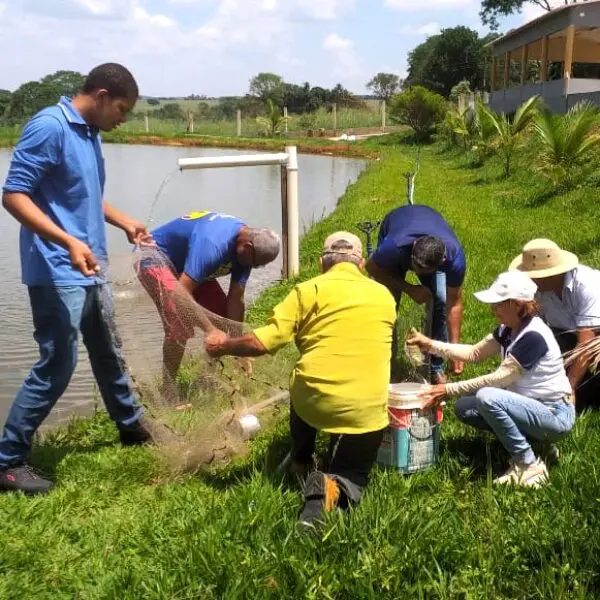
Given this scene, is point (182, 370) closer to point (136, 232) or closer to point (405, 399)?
point (136, 232)

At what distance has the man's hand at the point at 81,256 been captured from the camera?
11.6 feet

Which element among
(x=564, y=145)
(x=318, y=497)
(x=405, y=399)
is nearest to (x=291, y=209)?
(x=405, y=399)

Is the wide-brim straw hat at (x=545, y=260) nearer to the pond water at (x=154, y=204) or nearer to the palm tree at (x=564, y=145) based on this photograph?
the pond water at (x=154, y=204)

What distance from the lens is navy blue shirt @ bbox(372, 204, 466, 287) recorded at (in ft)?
16.3

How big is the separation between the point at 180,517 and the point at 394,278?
2.42 metres

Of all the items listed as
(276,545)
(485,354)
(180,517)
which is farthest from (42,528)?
(485,354)

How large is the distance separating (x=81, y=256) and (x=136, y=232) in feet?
2.91

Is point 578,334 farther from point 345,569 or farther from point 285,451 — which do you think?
point 345,569

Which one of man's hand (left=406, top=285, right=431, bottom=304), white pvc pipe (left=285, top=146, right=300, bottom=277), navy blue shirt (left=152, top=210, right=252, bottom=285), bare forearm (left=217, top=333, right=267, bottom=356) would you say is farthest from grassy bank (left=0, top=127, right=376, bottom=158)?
bare forearm (left=217, top=333, right=267, bottom=356)

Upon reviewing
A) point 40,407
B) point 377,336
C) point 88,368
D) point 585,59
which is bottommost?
point 88,368

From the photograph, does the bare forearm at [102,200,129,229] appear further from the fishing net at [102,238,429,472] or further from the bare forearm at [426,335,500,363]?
the bare forearm at [426,335,500,363]

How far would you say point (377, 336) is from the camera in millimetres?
3451

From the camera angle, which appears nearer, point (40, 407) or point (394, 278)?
point (40, 407)

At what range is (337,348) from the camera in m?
3.38
